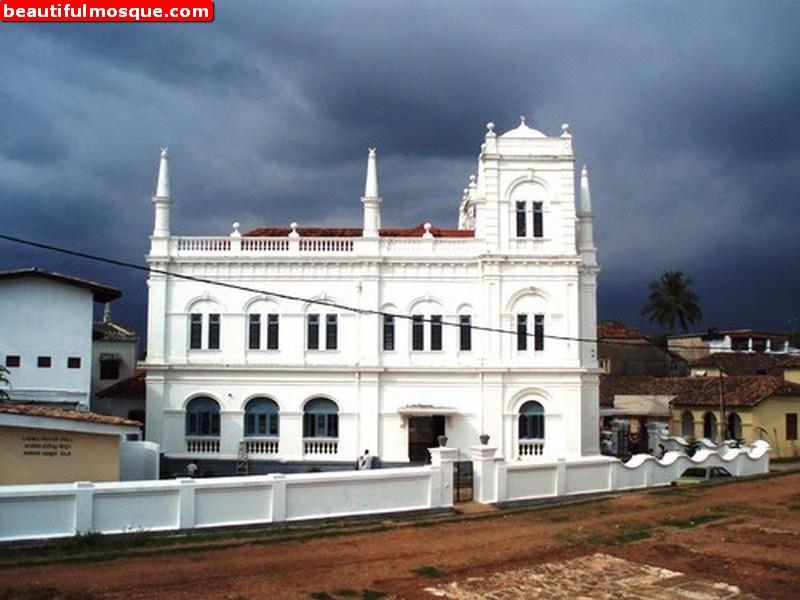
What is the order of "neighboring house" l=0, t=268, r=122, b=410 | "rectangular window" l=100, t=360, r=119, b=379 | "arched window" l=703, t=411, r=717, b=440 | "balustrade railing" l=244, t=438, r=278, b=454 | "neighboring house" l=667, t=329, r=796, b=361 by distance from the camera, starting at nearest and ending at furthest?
"neighboring house" l=0, t=268, r=122, b=410 → "balustrade railing" l=244, t=438, r=278, b=454 → "rectangular window" l=100, t=360, r=119, b=379 → "arched window" l=703, t=411, r=717, b=440 → "neighboring house" l=667, t=329, r=796, b=361

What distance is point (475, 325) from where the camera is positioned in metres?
30.9

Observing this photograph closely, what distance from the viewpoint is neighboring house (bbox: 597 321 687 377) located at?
183 ft

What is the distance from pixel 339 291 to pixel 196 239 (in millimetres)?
5951

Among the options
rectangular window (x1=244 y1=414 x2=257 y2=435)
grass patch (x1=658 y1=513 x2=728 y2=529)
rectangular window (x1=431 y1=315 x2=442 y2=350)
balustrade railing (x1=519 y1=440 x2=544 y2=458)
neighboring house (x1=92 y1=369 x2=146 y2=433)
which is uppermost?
rectangular window (x1=431 y1=315 x2=442 y2=350)

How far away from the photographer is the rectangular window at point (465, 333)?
31062 millimetres

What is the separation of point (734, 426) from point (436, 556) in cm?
2803

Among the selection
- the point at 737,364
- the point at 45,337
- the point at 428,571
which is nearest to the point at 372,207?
the point at 45,337

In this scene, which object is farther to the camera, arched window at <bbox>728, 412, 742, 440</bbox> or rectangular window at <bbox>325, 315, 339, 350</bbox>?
arched window at <bbox>728, 412, 742, 440</bbox>

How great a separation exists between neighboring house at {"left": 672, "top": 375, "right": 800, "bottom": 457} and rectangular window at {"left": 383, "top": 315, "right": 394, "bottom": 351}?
15.5 meters

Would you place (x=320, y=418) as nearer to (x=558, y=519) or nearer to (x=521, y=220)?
(x=521, y=220)

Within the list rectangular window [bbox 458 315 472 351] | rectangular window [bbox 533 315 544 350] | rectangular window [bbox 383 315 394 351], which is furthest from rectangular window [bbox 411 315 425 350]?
rectangular window [bbox 533 315 544 350]

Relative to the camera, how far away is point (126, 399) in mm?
34094

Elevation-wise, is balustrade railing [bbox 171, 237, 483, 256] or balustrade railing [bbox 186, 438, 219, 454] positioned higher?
balustrade railing [bbox 171, 237, 483, 256]

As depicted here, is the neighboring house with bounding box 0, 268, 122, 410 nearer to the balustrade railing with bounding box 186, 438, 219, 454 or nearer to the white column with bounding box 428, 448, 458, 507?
the balustrade railing with bounding box 186, 438, 219, 454
